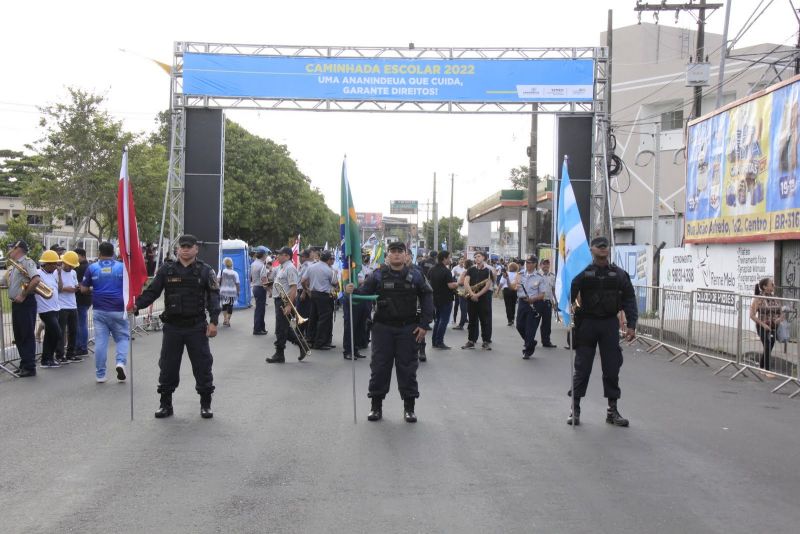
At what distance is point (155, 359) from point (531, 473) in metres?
8.13

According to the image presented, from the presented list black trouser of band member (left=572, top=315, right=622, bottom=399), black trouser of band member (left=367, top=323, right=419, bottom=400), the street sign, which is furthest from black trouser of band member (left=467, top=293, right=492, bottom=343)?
the street sign

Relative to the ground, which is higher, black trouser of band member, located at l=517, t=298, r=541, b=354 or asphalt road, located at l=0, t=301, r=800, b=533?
black trouser of band member, located at l=517, t=298, r=541, b=354

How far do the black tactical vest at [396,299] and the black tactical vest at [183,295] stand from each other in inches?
70.3

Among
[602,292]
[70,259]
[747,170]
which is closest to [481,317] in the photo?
[602,292]

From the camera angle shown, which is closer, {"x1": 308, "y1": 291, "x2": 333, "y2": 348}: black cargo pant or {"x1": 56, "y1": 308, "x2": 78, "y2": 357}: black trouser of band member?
{"x1": 56, "y1": 308, "x2": 78, "y2": 357}: black trouser of band member

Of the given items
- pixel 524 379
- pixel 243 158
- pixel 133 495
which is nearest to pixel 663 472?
pixel 133 495

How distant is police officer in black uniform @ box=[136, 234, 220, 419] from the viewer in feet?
25.6

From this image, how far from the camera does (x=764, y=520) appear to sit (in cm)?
494

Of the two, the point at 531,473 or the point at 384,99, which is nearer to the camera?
the point at 531,473

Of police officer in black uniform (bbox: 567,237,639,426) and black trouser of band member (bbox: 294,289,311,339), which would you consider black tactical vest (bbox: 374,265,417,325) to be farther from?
black trouser of band member (bbox: 294,289,311,339)

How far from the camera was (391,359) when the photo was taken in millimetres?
7938

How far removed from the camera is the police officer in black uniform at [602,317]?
7.90 meters

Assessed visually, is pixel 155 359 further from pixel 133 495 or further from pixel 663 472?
pixel 663 472

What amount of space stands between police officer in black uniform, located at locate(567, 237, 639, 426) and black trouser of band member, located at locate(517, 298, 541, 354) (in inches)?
211
